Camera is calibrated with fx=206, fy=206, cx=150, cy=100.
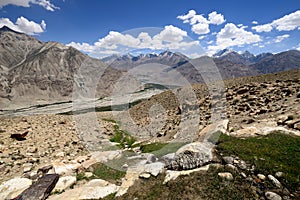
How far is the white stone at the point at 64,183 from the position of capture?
14.0 metres

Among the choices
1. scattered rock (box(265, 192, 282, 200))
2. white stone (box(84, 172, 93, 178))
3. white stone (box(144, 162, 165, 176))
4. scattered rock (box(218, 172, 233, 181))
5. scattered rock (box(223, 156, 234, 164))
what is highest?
scattered rock (box(223, 156, 234, 164))

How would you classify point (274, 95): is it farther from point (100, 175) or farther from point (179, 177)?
point (100, 175)

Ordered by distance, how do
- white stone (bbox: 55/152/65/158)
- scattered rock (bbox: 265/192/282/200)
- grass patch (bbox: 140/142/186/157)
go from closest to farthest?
1. scattered rock (bbox: 265/192/282/200)
2. grass patch (bbox: 140/142/186/157)
3. white stone (bbox: 55/152/65/158)

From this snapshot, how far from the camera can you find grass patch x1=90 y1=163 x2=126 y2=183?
50.0ft

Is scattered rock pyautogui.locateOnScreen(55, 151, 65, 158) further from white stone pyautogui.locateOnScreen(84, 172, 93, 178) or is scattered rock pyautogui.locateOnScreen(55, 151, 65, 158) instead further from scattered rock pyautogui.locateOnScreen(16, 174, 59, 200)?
scattered rock pyautogui.locateOnScreen(16, 174, 59, 200)

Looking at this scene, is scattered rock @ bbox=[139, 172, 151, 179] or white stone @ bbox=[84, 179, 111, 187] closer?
scattered rock @ bbox=[139, 172, 151, 179]

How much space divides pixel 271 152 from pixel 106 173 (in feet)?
39.3

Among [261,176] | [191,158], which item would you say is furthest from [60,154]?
[261,176]

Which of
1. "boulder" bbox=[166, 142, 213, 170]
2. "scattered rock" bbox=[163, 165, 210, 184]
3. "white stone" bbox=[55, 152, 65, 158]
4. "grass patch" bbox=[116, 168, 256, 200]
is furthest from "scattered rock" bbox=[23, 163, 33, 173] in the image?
"scattered rock" bbox=[163, 165, 210, 184]

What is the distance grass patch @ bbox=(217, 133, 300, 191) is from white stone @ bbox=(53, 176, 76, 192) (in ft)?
35.6

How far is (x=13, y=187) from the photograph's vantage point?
14625mm

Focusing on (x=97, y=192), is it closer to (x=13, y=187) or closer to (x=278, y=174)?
(x=13, y=187)

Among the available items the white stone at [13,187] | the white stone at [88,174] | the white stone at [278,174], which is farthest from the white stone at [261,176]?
the white stone at [13,187]

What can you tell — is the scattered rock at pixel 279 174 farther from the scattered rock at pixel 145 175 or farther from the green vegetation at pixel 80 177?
the green vegetation at pixel 80 177
